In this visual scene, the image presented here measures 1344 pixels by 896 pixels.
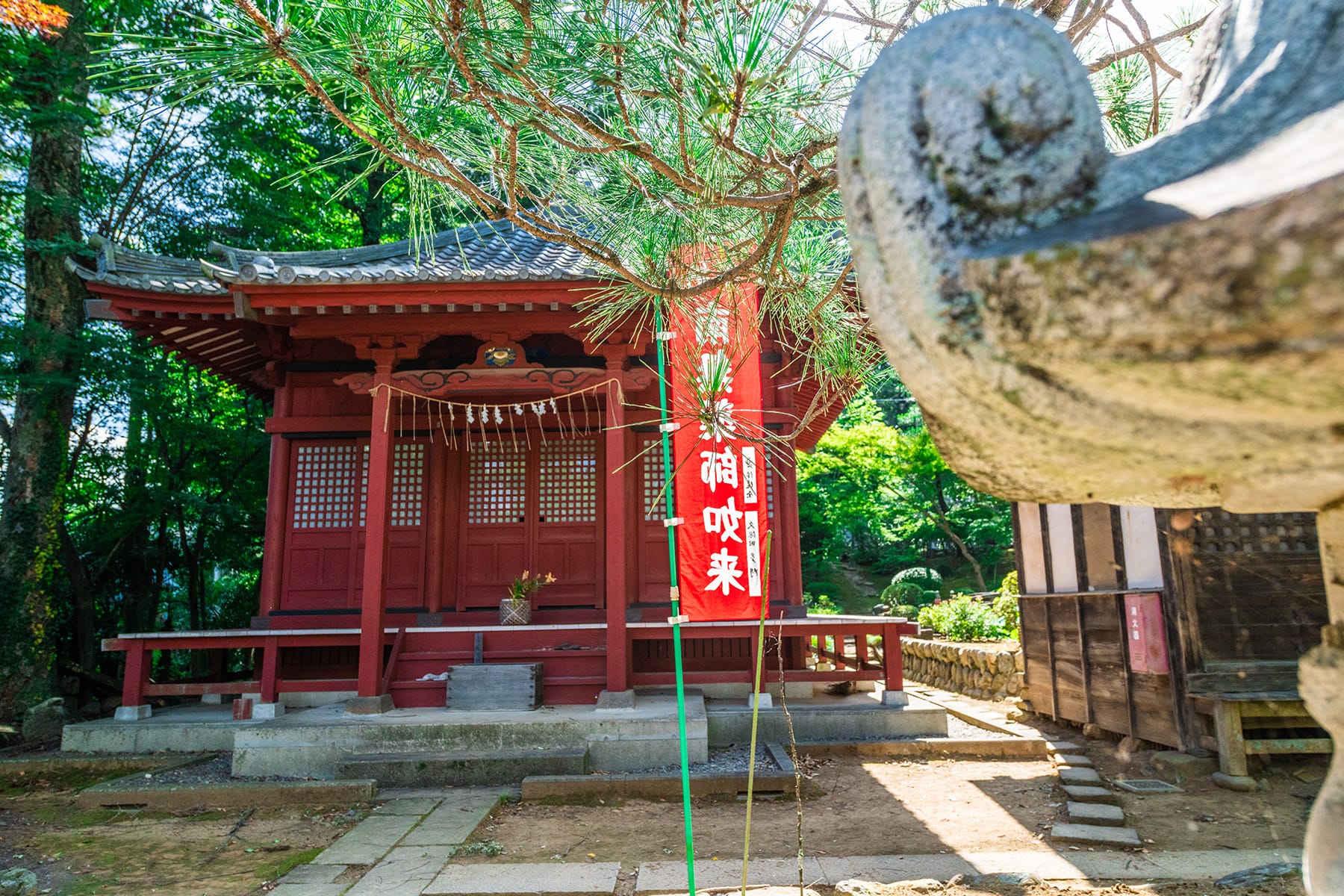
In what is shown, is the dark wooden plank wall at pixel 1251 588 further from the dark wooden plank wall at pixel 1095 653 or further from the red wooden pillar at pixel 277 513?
the red wooden pillar at pixel 277 513

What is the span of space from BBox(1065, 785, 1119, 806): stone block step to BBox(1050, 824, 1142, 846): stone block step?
58 centimetres

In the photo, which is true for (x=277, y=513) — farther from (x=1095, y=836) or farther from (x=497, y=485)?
(x=1095, y=836)

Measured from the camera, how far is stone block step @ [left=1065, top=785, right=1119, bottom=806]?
213 inches

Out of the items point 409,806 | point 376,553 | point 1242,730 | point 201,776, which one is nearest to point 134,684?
point 201,776

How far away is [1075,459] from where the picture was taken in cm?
95

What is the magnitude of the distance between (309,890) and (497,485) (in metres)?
5.27

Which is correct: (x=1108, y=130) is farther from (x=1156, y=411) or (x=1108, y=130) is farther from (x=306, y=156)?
(x=306, y=156)

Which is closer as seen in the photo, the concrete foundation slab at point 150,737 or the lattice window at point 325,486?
the concrete foundation slab at point 150,737

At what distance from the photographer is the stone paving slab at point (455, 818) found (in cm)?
479

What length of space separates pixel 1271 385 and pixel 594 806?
5.66m

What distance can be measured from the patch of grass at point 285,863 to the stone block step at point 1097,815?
4597 millimetres

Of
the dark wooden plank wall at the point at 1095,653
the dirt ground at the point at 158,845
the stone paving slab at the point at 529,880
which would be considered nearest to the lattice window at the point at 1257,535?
the dark wooden plank wall at the point at 1095,653

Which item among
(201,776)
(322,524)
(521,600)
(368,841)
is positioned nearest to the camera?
(368,841)

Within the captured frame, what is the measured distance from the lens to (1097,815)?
4.99 metres
